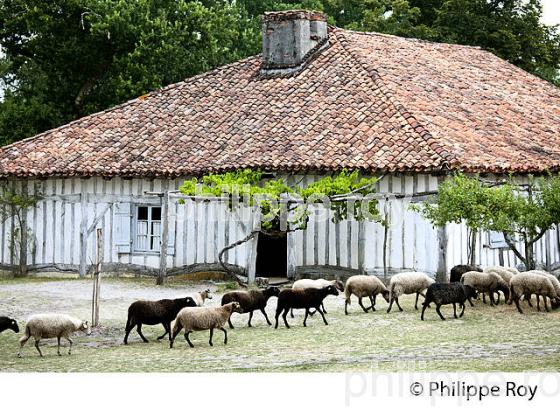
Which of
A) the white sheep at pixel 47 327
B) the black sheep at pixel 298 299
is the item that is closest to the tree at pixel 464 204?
the black sheep at pixel 298 299

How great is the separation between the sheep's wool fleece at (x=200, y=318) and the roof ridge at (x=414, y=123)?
347 inches

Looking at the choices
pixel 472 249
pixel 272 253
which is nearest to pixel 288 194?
pixel 472 249

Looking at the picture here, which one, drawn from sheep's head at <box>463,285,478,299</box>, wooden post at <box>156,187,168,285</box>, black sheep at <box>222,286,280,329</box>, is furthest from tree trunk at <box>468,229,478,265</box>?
black sheep at <box>222,286,280,329</box>

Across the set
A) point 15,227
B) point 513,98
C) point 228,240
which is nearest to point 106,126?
point 15,227

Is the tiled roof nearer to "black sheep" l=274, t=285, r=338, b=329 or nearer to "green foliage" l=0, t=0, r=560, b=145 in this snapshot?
"green foliage" l=0, t=0, r=560, b=145

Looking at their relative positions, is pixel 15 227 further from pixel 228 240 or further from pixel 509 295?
pixel 509 295

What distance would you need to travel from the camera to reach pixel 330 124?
2614 cm

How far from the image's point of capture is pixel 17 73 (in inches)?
1578

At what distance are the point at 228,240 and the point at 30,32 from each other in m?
16.4

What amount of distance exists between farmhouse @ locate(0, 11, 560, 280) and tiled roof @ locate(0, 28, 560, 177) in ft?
0.18

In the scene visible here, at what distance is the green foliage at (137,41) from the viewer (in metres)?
36.1

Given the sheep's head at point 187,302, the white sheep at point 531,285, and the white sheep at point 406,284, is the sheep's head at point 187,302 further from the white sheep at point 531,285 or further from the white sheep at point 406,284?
the white sheep at point 531,285

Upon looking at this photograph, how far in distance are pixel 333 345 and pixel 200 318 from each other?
76.2 inches

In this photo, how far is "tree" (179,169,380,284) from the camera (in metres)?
23.2
